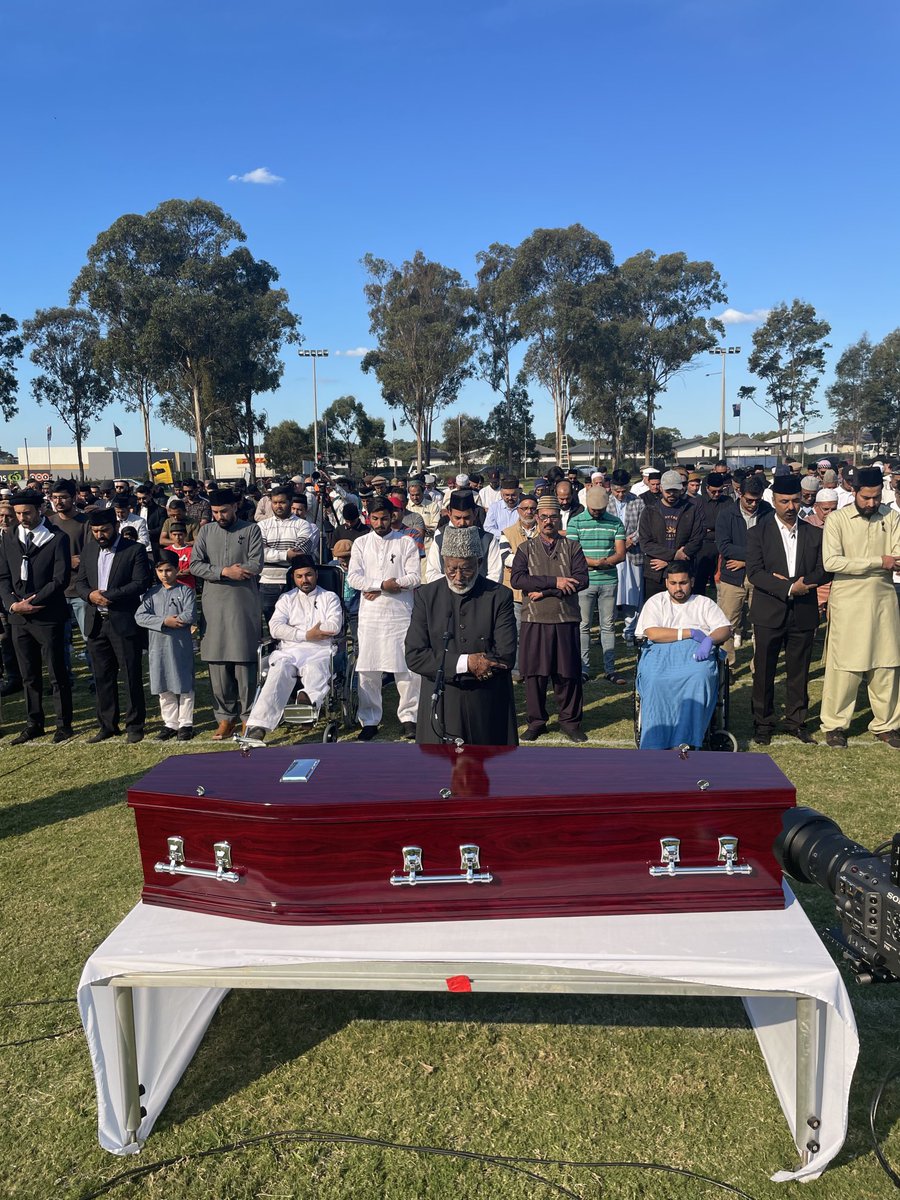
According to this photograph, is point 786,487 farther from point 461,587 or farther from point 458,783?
point 458,783

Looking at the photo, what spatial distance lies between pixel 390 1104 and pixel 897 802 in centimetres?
390

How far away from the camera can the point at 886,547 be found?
6320 mm

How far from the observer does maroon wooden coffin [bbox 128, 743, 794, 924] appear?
2.52m

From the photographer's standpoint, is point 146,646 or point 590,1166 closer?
point 590,1166

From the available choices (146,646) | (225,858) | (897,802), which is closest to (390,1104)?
(225,858)

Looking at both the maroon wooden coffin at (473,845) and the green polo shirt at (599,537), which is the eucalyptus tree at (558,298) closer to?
the green polo shirt at (599,537)

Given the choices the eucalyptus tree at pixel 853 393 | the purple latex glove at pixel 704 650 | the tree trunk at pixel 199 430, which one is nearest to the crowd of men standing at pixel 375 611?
the purple latex glove at pixel 704 650

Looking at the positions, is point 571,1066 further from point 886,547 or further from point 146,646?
point 146,646

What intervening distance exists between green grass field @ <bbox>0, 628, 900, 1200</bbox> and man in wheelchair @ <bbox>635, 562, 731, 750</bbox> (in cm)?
161

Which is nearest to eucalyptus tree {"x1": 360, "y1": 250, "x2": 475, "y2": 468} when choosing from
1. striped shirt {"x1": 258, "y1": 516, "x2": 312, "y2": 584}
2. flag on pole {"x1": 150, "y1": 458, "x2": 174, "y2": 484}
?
flag on pole {"x1": 150, "y1": 458, "x2": 174, "y2": 484}

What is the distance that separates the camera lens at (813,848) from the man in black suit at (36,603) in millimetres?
6299

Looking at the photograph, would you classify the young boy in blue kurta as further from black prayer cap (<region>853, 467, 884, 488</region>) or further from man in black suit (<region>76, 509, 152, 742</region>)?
black prayer cap (<region>853, 467, 884, 488</region>)

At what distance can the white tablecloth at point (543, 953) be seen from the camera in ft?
7.68

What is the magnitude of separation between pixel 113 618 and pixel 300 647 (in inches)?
65.3
